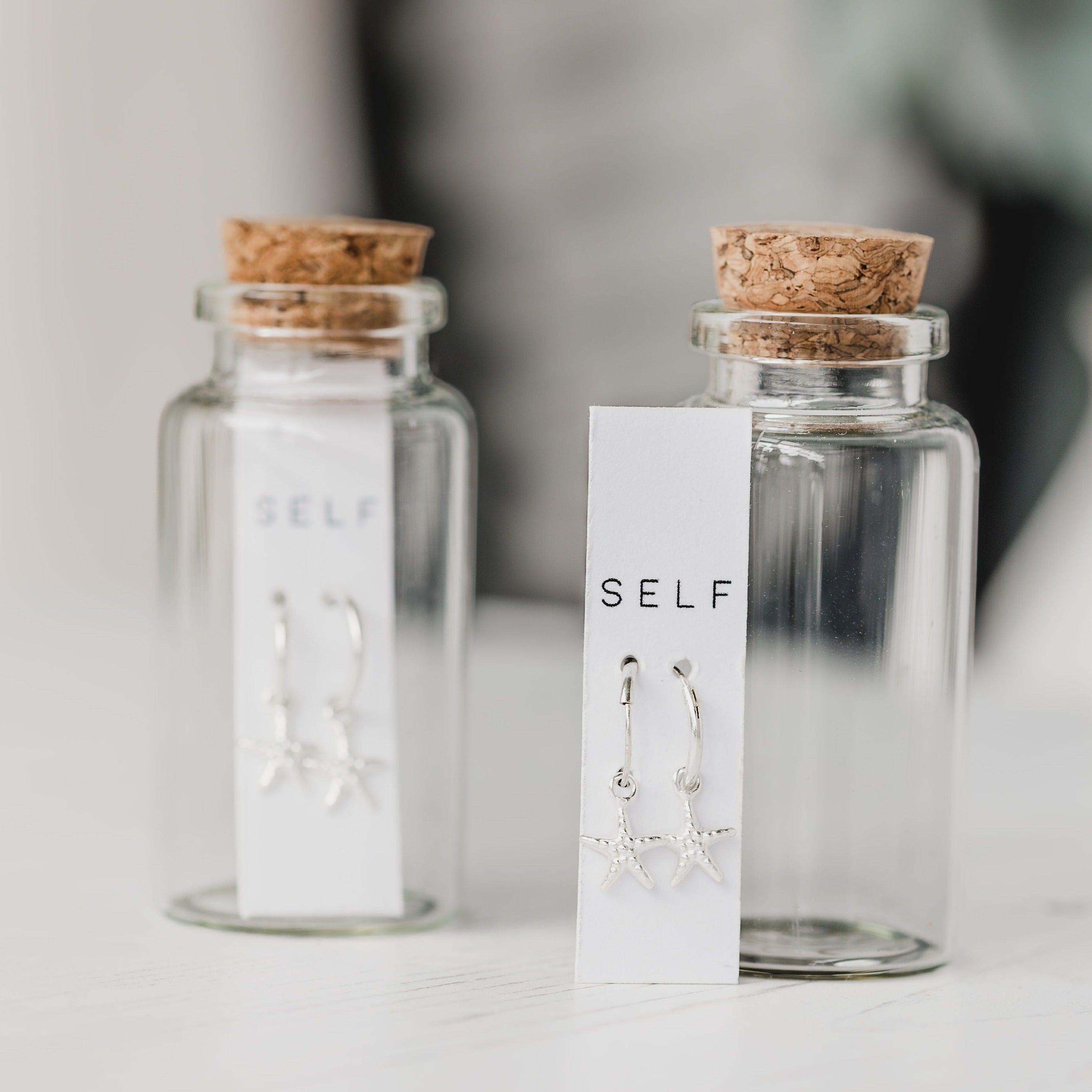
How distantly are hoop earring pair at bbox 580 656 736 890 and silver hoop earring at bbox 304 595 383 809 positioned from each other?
0.42 ft

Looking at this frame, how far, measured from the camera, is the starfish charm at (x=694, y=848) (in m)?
0.59

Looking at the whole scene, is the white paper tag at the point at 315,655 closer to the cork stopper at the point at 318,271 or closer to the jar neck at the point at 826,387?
the cork stopper at the point at 318,271

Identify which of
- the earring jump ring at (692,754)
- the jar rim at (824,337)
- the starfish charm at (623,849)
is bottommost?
the starfish charm at (623,849)

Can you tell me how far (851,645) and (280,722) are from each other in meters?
0.27

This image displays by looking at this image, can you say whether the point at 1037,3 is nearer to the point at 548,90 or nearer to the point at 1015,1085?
the point at 548,90

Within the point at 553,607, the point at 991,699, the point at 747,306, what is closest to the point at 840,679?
the point at 747,306

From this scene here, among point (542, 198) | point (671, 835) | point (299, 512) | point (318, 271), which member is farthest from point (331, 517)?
point (542, 198)

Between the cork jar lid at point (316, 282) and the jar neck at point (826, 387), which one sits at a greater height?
the cork jar lid at point (316, 282)

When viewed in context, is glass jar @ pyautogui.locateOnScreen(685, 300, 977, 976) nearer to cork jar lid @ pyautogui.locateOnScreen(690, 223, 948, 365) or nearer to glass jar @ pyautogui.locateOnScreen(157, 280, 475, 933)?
cork jar lid @ pyautogui.locateOnScreen(690, 223, 948, 365)

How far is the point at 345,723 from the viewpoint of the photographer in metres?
0.67

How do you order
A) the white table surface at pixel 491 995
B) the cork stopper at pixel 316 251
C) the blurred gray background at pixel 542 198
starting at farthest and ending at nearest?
the blurred gray background at pixel 542 198 → the cork stopper at pixel 316 251 → the white table surface at pixel 491 995

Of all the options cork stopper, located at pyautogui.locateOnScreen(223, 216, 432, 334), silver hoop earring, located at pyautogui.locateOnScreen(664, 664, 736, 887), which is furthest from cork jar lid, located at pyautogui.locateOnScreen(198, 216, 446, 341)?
silver hoop earring, located at pyautogui.locateOnScreen(664, 664, 736, 887)

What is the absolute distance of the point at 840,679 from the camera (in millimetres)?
624

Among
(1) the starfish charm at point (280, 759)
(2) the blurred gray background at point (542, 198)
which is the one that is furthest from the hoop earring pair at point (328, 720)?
(2) the blurred gray background at point (542, 198)
